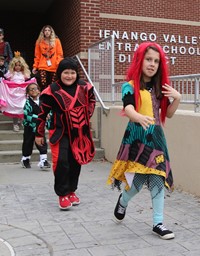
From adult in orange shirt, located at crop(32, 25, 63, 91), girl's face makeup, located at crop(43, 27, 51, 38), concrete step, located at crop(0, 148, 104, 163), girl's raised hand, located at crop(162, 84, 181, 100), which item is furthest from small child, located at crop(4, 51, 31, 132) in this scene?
girl's raised hand, located at crop(162, 84, 181, 100)

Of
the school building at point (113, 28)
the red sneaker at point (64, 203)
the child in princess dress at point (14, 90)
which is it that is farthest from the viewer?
the school building at point (113, 28)

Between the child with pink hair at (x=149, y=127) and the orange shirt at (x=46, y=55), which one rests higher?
the orange shirt at (x=46, y=55)

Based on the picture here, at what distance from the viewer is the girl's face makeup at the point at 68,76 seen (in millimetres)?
4516

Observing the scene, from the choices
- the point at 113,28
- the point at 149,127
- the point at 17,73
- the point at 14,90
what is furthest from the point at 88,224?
the point at 113,28

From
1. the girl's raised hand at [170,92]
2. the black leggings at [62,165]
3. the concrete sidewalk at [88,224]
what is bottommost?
the concrete sidewalk at [88,224]

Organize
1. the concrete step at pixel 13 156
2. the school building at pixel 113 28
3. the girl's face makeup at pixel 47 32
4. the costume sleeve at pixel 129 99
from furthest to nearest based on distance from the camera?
the school building at pixel 113 28 → the girl's face makeup at pixel 47 32 → the concrete step at pixel 13 156 → the costume sleeve at pixel 129 99

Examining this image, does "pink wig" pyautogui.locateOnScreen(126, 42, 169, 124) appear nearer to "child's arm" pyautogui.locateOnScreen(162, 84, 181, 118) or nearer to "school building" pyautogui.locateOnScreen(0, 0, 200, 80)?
"child's arm" pyautogui.locateOnScreen(162, 84, 181, 118)

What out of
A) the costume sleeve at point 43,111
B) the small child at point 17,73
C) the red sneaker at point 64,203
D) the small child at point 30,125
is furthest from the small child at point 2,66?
the red sneaker at point 64,203

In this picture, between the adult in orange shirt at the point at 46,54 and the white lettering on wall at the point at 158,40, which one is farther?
the white lettering on wall at the point at 158,40

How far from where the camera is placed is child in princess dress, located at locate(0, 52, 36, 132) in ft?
27.6

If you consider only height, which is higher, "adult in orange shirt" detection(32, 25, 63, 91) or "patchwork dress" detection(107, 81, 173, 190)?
"adult in orange shirt" detection(32, 25, 63, 91)

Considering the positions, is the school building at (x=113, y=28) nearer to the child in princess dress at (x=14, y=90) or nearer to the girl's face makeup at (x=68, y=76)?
the child in princess dress at (x=14, y=90)

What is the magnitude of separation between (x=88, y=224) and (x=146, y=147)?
1085 mm

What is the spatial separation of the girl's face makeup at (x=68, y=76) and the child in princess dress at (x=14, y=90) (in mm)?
4071
